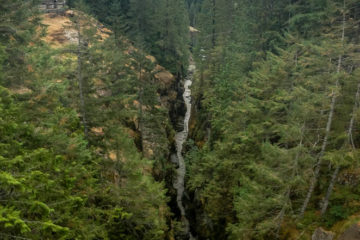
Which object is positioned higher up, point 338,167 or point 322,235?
point 338,167

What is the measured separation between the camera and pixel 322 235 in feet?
44.3

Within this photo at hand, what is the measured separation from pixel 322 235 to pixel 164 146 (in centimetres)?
1661

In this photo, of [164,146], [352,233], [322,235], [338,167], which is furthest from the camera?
[164,146]

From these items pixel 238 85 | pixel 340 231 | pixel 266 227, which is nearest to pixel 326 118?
pixel 340 231

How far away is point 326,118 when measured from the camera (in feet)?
49.7

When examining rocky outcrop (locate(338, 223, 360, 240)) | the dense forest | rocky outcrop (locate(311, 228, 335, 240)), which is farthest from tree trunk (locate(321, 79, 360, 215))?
rocky outcrop (locate(338, 223, 360, 240))

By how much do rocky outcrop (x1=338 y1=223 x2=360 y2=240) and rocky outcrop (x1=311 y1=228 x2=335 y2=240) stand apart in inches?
25.0

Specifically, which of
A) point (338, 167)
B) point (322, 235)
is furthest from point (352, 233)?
point (338, 167)

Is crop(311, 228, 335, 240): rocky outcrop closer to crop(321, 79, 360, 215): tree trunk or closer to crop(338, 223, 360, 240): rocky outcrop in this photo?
crop(338, 223, 360, 240): rocky outcrop

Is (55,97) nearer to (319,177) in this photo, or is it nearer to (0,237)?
(0,237)

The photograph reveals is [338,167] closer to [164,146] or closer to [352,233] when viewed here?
[352,233]

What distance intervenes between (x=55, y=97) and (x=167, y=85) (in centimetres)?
3055

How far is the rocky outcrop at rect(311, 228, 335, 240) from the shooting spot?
13.2 meters

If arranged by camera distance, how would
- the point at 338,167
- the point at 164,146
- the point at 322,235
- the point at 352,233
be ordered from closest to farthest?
the point at 352,233 → the point at 322,235 → the point at 338,167 → the point at 164,146
